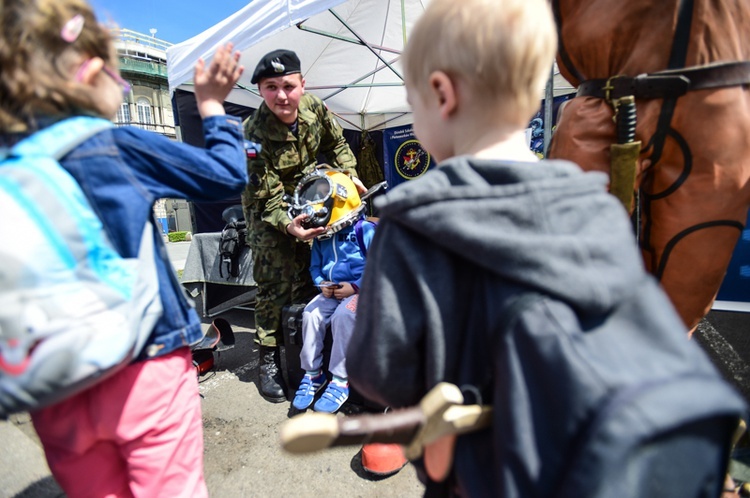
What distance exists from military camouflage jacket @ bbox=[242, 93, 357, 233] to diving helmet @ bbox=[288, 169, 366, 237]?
0.18m

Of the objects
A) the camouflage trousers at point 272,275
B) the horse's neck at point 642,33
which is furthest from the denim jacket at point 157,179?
the camouflage trousers at point 272,275

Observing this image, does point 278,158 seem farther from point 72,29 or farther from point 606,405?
point 606,405

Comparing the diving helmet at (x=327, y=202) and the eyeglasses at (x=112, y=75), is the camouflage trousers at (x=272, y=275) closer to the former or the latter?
the diving helmet at (x=327, y=202)

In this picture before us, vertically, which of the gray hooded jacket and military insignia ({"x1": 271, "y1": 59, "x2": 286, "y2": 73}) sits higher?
military insignia ({"x1": 271, "y1": 59, "x2": 286, "y2": 73})

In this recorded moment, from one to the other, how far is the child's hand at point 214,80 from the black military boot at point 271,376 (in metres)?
1.93

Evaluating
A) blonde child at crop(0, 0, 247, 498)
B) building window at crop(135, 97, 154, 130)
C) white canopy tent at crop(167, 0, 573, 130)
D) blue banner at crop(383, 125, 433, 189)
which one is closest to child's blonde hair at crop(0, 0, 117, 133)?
blonde child at crop(0, 0, 247, 498)

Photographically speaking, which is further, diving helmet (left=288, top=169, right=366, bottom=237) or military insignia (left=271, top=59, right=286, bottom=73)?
military insignia (left=271, top=59, right=286, bottom=73)

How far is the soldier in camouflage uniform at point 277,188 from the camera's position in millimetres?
2510

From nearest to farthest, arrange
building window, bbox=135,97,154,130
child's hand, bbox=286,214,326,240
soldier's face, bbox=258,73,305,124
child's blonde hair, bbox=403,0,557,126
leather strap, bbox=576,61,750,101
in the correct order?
child's blonde hair, bbox=403,0,557,126 → leather strap, bbox=576,61,750,101 → child's hand, bbox=286,214,326,240 → soldier's face, bbox=258,73,305,124 → building window, bbox=135,97,154,130

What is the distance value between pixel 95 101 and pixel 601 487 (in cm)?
118

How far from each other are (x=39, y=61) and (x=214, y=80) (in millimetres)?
380

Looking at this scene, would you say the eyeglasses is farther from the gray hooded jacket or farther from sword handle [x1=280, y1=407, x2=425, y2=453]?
sword handle [x1=280, y1=407, x2=425, y2=453]

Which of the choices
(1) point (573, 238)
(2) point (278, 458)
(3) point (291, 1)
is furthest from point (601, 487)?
(3) point (291, 1)

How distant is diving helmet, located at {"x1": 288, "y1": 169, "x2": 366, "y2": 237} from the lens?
90.9 inches
